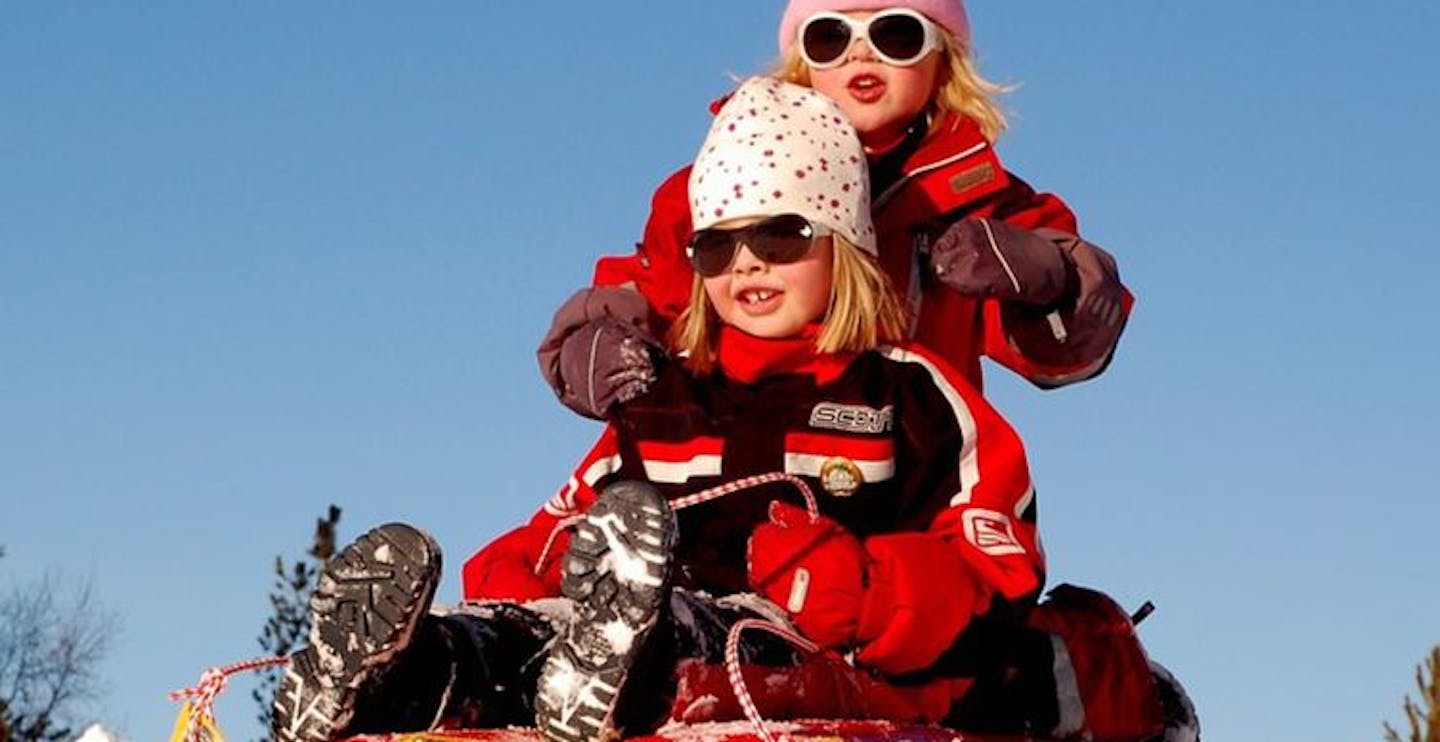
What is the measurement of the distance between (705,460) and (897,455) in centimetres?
41

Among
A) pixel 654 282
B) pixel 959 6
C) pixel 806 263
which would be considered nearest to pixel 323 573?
pixel 806 263

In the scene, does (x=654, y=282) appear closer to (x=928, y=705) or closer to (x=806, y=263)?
(x=806, y=263)

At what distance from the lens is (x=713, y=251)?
6.19m

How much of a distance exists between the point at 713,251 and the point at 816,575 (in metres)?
0.96

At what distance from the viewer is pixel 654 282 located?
22.3ft

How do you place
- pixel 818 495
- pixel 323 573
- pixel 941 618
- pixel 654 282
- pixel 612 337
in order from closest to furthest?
1. pixel 323 573
2. pixel 941 618
3. pixel 818 495
4. pixel 612 337
5. pixel 654 282

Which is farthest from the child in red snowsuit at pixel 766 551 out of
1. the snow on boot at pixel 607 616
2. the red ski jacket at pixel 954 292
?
the red ski jacket at pixel 954 292

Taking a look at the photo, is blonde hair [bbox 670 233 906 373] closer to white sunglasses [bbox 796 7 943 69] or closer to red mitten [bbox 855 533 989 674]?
red mitten [bbox 855 533 989 674]

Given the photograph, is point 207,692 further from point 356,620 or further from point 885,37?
point 885,37

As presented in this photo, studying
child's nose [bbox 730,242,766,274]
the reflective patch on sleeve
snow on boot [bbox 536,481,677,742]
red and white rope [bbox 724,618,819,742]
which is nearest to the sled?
red and white rope [bbox 724,618,819,742]

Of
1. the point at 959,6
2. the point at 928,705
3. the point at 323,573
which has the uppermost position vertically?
the point at 959,6

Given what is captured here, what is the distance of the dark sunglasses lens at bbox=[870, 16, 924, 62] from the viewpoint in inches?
271

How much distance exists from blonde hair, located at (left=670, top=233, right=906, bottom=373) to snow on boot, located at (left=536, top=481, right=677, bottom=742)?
3.86 feet

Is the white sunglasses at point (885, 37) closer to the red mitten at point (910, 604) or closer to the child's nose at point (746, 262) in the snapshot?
the child's nose at point (746, 262)
